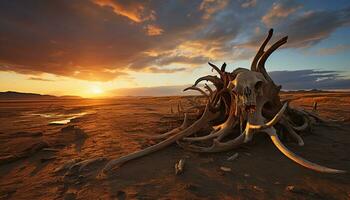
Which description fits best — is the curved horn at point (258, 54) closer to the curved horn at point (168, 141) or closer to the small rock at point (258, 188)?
the curved horn at point (168, 141)

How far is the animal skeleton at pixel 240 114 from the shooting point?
2.94 metres

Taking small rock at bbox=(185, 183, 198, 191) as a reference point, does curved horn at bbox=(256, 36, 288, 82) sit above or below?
above

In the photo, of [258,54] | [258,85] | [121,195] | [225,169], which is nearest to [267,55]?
[258,54]

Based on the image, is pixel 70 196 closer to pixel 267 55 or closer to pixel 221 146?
pixel 221 146

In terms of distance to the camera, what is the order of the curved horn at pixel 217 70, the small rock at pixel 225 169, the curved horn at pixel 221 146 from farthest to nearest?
1. the curved horn at pixel 217 70
2. the curved horn at pixel 221 146
3. the small rock at pixel 225 169

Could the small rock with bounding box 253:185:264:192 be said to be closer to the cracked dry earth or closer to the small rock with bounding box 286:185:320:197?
the cracked dry earth

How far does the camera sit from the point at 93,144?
4.00m

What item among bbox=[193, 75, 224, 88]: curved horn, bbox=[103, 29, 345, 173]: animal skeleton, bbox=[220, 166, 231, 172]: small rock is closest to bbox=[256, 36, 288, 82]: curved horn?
bbox=[103, 29, 345, 173]: animal skeleton

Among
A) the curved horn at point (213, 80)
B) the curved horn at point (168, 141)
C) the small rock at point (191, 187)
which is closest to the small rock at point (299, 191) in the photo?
the small rock at point (191, 187)

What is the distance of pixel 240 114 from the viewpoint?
3.27m

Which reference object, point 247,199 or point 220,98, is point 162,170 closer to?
point 247,199

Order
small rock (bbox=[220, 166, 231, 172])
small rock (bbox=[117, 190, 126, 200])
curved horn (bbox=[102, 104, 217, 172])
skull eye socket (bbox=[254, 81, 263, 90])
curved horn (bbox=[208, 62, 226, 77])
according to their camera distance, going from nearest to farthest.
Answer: small rock (bbox=[117, 190, 126, 200]) → small rock (bbox=[220, 166, 231, 172]) → curved horn (bbox=[102, 104, 217, 172]) → skull eye socket (bbox=[254, 81, 263, 90]) → curved horn (bbox=[208, 62, 226, 77])

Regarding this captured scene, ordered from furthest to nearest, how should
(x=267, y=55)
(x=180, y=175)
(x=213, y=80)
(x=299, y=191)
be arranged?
(x=213, y=80) → (x=267, y=55) → (x=180, y=175) → (x=299, y=191)

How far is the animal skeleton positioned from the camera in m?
2.94
